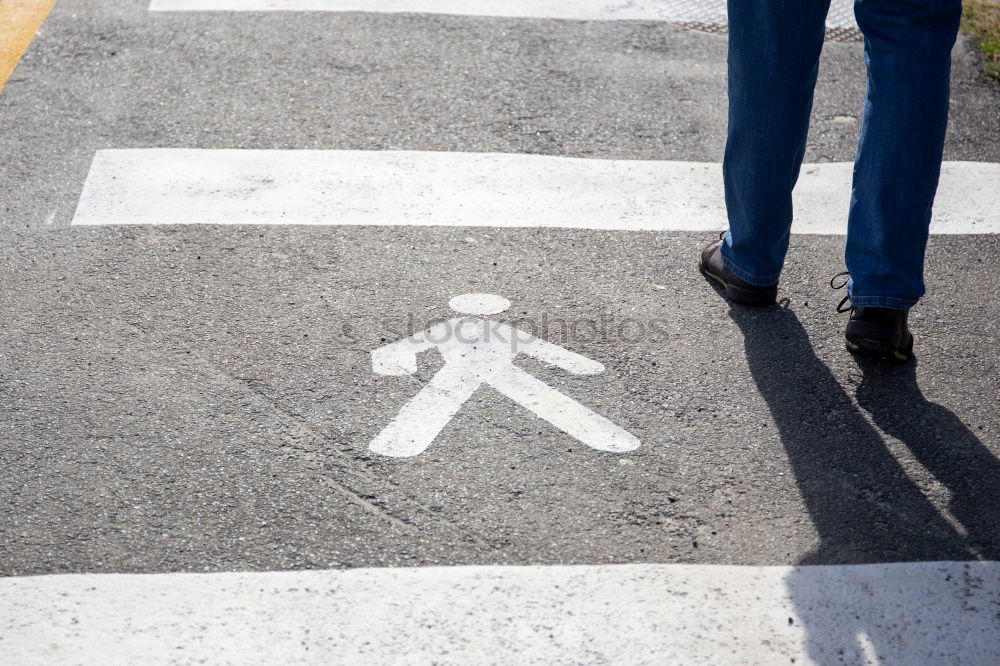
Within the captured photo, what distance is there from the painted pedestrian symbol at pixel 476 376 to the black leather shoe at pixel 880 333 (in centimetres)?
85

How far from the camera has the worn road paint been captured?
6105 mm

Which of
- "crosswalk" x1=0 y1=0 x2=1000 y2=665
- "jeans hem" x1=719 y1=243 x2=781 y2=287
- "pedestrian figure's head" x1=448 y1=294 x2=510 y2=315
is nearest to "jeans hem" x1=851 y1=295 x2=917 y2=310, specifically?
"crosswalk" x1=0 y1=0 x2=1000 y2=665

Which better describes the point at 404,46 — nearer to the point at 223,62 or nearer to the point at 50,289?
the point at 223,62

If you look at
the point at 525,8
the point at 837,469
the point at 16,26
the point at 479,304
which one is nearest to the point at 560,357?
the point at 479,304

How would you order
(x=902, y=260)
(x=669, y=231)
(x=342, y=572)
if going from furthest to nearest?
1. (x=669, y=231)
2. (x=902, y=260)
3. (x=342, y=572)

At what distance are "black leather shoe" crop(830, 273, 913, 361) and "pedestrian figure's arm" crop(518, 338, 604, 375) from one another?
85 cm

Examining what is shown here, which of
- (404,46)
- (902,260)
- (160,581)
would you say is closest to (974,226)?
(902,260)

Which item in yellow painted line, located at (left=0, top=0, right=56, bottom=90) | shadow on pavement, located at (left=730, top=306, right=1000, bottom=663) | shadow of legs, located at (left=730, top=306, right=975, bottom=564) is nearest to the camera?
shadow on pavement, located at (left=730, top=306, right=1000, bottom=663)

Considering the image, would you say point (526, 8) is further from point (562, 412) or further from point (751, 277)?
point (562, 412)

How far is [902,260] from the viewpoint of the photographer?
3297 millimetres

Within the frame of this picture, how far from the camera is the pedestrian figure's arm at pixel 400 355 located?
10.8 feet

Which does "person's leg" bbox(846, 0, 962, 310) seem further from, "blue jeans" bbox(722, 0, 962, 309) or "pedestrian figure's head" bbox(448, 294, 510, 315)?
"pedestrian figure's head" bbox(448, 294, 510, 315)

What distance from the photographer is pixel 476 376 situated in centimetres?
Result: 329

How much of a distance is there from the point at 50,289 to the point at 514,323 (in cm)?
166
